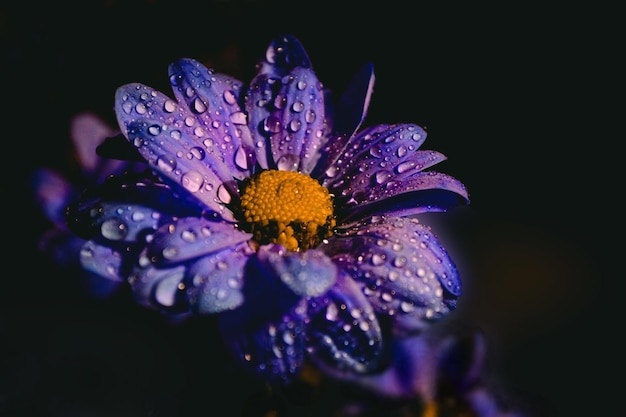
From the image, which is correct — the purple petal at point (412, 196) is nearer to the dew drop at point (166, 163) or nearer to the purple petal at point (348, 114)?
the purple petal at point (348, 114)

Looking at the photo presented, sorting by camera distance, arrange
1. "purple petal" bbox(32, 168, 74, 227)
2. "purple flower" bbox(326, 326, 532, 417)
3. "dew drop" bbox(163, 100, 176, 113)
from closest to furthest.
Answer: "dew drop" bbox(163, 100, 176, 113), "purple flower" bbox(326, 326, 532, 417), "purple petal" bbox(32, 168, 74, 227)

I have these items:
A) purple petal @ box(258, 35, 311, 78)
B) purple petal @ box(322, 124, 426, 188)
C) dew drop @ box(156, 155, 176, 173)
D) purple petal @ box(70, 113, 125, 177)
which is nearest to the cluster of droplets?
purple petal @ box(322, 124, 426, 188)

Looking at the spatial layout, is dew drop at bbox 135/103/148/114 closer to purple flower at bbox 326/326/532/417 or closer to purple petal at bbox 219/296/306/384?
purple petal at bbox 219/296/306/384

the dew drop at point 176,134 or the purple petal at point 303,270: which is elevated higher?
the dew drop at point 176,134

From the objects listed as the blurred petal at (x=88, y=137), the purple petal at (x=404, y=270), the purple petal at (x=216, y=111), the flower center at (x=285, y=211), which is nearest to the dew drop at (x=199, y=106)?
the purple petal at (x=216, y=111)

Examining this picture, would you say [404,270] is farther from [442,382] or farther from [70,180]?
[70,180]

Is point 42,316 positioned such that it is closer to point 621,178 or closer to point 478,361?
point 478,361
